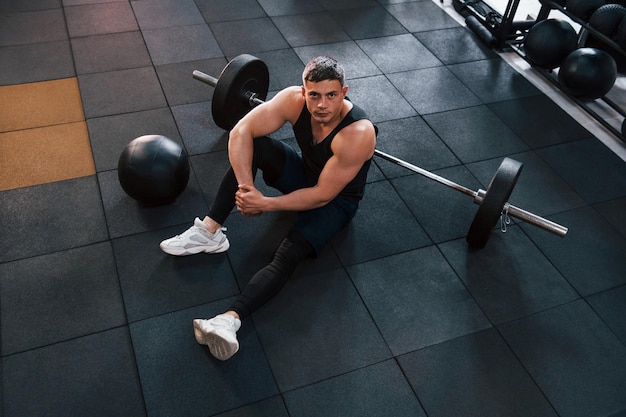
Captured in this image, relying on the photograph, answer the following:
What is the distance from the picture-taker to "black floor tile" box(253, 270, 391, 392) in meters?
2.10

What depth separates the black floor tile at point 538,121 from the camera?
3354 mm

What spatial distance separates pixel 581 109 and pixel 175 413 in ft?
10.2

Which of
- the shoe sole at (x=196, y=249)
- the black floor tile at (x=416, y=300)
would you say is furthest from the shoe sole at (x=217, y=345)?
the black floor tile at (x=416, y=300)

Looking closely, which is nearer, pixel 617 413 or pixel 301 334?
pixel 617 413

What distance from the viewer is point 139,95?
3295 millimetres

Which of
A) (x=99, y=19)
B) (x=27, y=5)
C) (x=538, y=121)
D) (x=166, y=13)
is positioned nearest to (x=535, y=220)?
(x=538, y=121)

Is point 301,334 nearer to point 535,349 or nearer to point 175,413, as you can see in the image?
point 175,413

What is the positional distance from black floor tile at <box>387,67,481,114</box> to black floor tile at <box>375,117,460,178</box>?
201mm

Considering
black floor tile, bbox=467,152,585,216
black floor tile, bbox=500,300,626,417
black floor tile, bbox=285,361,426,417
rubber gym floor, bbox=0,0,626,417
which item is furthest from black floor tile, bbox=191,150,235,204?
black floor tile, bbox=500,300,626,417

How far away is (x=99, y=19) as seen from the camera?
12.9 feet

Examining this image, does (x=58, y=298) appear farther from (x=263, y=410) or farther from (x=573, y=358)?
(x=573, y=358)

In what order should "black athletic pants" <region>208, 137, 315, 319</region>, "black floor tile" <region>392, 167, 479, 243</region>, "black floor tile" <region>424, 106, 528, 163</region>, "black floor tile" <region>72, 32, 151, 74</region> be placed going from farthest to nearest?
"black floor tile" <region>72, 32, 151, 74</region> → "black floor tile" <region>424, 106, 528, 163</region> → "black floor tile" <region>392, 167, 479, 243</region> → "black athletic pants" <region>208, 137, 315, 319</region>

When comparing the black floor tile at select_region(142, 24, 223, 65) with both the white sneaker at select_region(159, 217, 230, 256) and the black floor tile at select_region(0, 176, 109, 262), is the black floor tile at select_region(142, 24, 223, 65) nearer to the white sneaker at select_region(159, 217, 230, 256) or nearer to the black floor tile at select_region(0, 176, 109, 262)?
the black floor tile at select_region(0, 176, 109, 262)

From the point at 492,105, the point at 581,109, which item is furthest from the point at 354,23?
the point at 581,109
